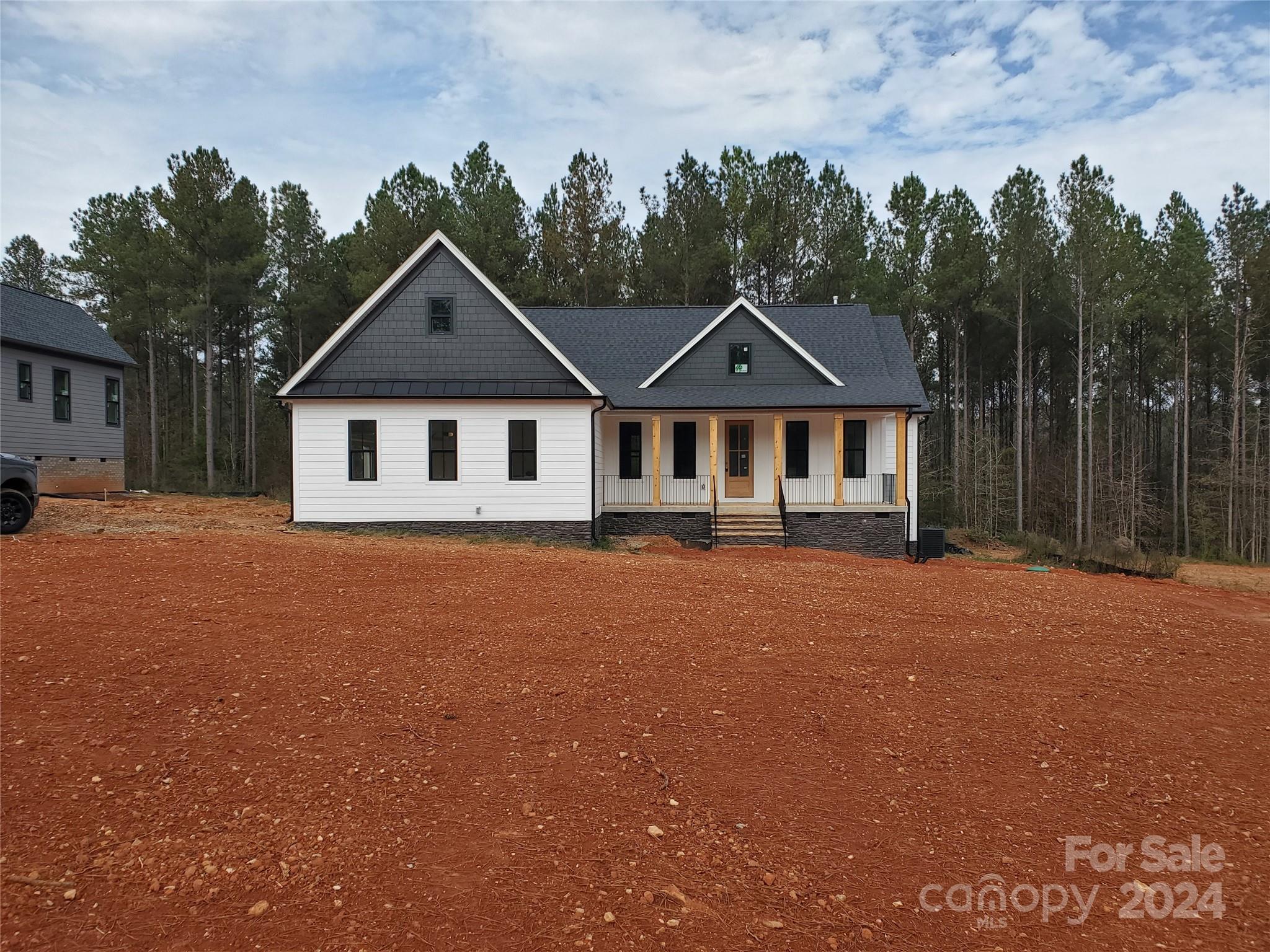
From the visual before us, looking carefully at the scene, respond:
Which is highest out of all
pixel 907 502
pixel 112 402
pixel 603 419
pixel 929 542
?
pixel 112 402

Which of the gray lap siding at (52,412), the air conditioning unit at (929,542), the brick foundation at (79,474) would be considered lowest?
the air conditioning unit at (929,542)

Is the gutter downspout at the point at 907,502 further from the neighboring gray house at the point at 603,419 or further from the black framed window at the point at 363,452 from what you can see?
the black framed window at the point at 363,452

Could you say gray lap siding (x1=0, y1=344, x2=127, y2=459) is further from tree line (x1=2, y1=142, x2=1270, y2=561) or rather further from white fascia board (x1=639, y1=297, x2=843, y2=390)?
white fascia board (x1=639, y1=297, x2=843, y2=390)

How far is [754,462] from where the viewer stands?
21234 mm

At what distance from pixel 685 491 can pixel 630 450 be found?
7.01ft

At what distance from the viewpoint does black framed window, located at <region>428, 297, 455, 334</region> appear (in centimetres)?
1773

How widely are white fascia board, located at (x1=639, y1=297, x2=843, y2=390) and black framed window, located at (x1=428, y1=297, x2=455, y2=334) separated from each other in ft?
19.5

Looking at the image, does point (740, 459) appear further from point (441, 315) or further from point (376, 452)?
point (376, 452)

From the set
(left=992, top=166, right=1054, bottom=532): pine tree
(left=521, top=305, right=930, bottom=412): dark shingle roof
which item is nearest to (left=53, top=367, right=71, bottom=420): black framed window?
(left=521, top=305, right=930, bottom=412): dark shingle roof

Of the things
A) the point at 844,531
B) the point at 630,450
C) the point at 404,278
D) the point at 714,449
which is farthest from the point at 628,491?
the point at 404,278

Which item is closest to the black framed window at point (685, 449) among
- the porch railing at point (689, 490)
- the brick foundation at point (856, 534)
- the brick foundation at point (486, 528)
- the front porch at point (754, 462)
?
the front porch at point (754, 462)

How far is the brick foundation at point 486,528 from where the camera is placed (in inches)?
675

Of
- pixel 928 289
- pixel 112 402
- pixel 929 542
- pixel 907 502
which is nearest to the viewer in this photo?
pixel 929 542

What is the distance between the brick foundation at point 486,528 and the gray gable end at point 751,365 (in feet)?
19.3
